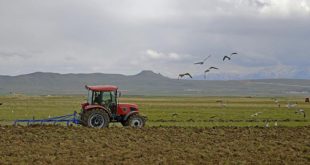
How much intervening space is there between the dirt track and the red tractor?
→ 4.48ft

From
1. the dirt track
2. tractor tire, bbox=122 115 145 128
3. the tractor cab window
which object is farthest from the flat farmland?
the tractor cab window

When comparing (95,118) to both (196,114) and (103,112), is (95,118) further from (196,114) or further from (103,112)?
(196,114)

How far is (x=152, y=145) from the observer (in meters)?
21.0

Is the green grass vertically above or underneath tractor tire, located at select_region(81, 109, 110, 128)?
underneath

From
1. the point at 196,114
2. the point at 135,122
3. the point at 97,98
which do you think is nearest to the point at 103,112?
the point at 97,98

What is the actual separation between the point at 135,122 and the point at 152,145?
7.36m

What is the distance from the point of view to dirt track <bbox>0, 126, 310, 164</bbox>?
57.9 ft

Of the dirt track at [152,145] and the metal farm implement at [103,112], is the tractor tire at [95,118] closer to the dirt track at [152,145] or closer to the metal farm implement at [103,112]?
the metal farm implement at [103,112]

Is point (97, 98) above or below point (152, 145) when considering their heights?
above

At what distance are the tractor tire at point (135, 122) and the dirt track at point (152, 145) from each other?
1559 millimetres

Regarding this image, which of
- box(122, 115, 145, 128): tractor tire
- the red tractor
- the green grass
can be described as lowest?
the green grass

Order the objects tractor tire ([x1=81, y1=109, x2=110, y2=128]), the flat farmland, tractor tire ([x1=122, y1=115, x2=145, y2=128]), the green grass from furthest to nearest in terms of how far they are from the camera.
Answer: the green grass → tractor tire ([x1=122, y1=115, x2=145, y2=128]) → tractor tire ([x1=81, y1=109, x2=110, y2=128]) → the flat farmland

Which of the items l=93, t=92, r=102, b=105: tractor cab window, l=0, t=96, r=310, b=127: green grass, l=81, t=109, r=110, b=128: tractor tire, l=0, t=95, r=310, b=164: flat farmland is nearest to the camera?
l=0, t=95, r=310, b=164: flat farmland

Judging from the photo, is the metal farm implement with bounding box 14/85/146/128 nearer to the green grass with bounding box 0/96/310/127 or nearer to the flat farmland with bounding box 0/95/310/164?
the flat farmland with bounding box 0/95/310/164
